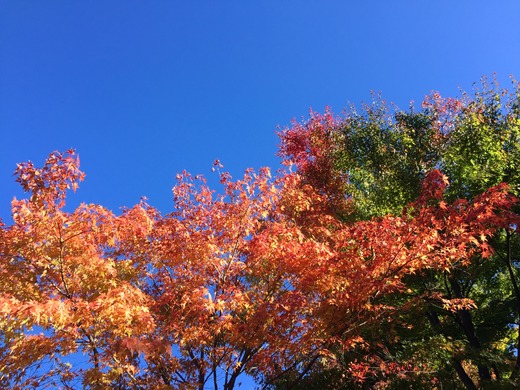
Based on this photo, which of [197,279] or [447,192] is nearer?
[197,279]

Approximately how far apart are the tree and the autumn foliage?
1505 mm

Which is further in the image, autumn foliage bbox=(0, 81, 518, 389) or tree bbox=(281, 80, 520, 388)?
tree bbox=(281, 80, 520, 388)

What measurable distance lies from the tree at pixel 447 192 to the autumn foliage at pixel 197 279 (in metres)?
1.50

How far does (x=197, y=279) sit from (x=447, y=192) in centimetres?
749

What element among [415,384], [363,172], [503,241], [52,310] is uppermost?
[363,172]

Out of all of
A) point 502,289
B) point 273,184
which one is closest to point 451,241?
point 273,184

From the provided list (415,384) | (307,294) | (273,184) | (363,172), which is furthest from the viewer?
(363,172)

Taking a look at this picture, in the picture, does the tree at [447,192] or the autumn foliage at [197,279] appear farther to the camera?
the tree at [447,192]

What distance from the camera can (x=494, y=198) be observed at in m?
7.15

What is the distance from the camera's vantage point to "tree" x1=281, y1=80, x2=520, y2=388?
31.1 ft

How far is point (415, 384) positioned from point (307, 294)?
4.67 meters

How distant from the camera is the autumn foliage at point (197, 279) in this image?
5.44 m

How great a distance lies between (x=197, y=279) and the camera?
7.48 m

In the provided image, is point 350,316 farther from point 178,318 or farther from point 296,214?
point 296,214
